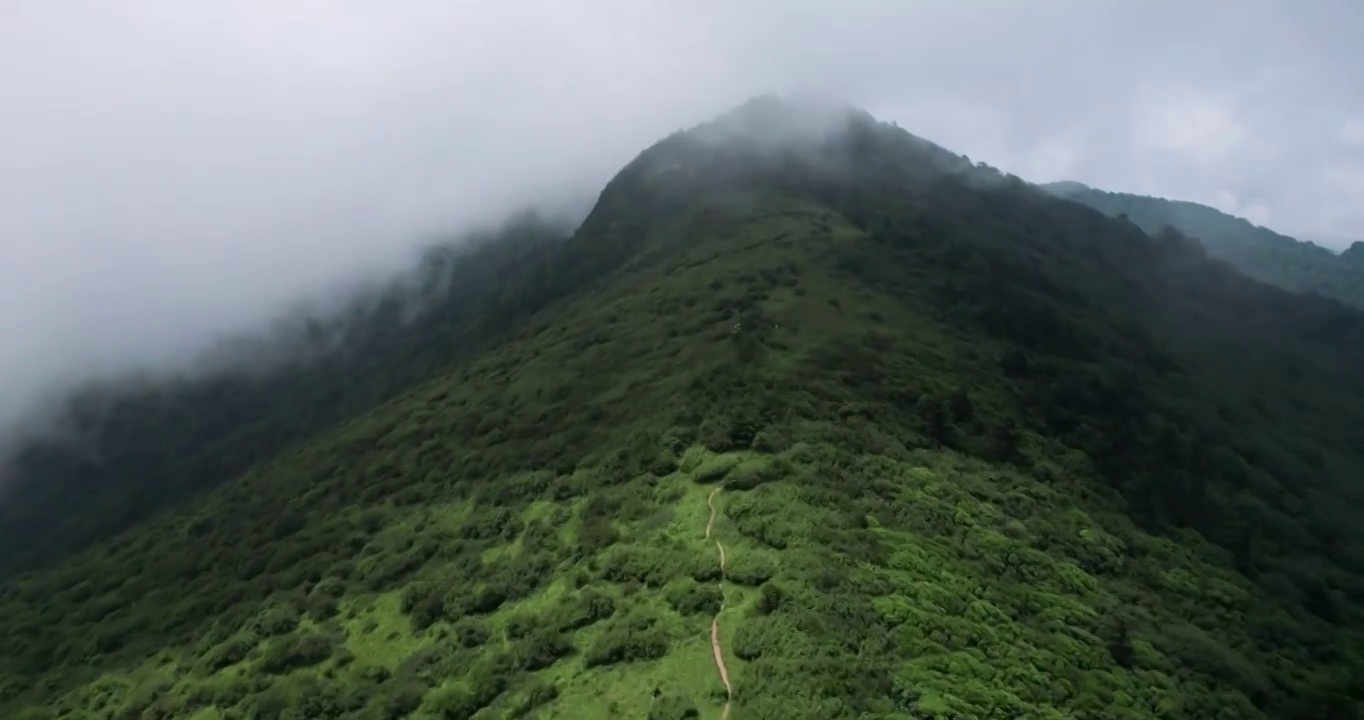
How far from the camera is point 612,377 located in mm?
80938

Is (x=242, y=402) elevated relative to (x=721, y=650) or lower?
lower

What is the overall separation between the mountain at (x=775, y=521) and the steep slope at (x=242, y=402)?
581 inches

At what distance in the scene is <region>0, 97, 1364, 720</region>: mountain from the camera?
41.4 m

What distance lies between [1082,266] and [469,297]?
10207 centimetres

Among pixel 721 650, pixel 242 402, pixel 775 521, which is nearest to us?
pixel 721 650

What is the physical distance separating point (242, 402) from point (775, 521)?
154 metres

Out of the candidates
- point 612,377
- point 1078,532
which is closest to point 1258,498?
point 1078,532

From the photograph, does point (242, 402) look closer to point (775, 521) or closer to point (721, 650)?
point (775, 521)

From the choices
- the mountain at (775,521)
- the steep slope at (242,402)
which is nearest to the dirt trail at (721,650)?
the mountain at (775,521)

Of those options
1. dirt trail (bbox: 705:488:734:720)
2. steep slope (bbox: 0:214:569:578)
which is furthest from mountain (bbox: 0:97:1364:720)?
steep slope (bbox: 0:214:569:578)

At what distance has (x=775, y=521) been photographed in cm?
Answer: 4756

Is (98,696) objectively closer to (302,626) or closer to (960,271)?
(302,626)

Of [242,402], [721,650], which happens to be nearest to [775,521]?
[721,650]

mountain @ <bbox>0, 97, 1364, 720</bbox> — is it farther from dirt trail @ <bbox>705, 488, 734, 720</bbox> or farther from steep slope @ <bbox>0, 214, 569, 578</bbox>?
steep slope @ <bbox>0, 214, 569, 578</bbox>
